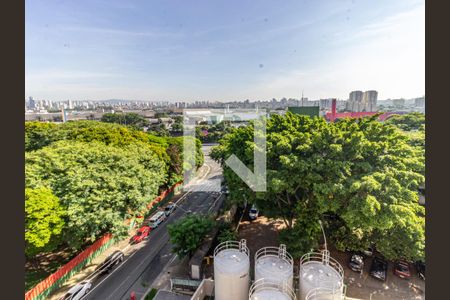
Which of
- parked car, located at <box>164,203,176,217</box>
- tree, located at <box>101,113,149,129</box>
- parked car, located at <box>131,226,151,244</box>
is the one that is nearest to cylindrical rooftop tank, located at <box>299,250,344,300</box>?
parked car, located at <box>131,226,151,244</box>

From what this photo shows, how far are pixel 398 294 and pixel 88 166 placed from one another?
19199 millimetres

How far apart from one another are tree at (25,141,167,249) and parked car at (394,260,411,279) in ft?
53.6

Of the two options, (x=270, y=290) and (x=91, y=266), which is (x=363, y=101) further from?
(x=91, y=266)

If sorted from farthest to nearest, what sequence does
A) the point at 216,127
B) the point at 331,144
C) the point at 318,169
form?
1. the point at 216,127
2. the point at 331,144
3. the point at 318,169

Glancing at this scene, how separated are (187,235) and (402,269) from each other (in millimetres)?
12685

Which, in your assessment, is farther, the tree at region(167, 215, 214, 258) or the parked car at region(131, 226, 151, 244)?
the parked car at region(131, 226, 151, 244)

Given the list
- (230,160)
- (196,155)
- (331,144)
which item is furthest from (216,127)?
(331,144)

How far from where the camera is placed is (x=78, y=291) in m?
11.5

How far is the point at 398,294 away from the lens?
11.2 m

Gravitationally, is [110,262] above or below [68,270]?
below

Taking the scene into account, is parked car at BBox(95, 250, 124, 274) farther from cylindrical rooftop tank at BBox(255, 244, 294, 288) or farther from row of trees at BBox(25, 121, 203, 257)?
cylindrical rooftop tank at BBox(255, 244, 294, 288)

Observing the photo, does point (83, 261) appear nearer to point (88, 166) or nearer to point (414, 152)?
point (88, 166)

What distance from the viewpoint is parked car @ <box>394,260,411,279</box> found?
480 inches

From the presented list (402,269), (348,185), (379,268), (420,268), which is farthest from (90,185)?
(420,268)
